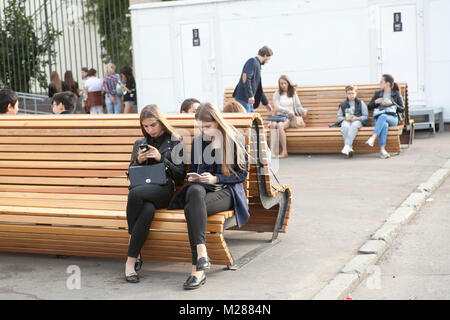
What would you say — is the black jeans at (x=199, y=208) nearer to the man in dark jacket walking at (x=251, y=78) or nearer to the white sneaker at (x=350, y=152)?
the man in dark jacket walking at (x=251, y=78)

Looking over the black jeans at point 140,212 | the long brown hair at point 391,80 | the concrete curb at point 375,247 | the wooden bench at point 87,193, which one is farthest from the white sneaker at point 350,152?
the black jeans at point 140,212

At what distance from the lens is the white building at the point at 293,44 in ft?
43.2

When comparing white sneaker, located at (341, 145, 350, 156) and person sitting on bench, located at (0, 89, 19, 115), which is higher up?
person sitting on bench, located at (0, 89, 19, 115)

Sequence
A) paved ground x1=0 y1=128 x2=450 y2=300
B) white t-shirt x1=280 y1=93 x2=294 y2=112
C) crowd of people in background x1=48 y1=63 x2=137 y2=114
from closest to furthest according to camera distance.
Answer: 1. paved ground x1=0 y1=128 x2=450 y2=300
2. white t-shirt x1=280 y1=93 x2=294 y2=112
3. crowd of people in background x1=48 y1=63 x2=137 y2=114

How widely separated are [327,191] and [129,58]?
52.6 ft

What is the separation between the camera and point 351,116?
11266 millimetres

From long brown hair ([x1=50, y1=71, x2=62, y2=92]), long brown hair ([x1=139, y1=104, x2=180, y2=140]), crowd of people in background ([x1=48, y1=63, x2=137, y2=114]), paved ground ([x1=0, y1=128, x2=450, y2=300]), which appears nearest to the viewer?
paved ground ([x1=0, y1=128, x2=450, y2=300])

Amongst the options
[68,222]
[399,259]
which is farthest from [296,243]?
[68,222]

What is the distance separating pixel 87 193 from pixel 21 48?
1287 cm

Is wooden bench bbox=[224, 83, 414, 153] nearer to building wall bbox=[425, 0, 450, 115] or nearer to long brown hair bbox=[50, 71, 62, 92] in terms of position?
building wall bbox=[425, 0, 450, 115]

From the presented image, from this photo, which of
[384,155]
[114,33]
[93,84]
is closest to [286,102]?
[384,155]

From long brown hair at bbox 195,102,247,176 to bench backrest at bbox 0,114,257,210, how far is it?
157mm

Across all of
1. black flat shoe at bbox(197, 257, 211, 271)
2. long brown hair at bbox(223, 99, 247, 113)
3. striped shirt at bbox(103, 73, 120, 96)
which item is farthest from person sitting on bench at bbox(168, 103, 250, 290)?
striped shirt at bbox(103, 73, 120, 96)

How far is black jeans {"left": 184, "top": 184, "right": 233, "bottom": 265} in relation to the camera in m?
4.90
